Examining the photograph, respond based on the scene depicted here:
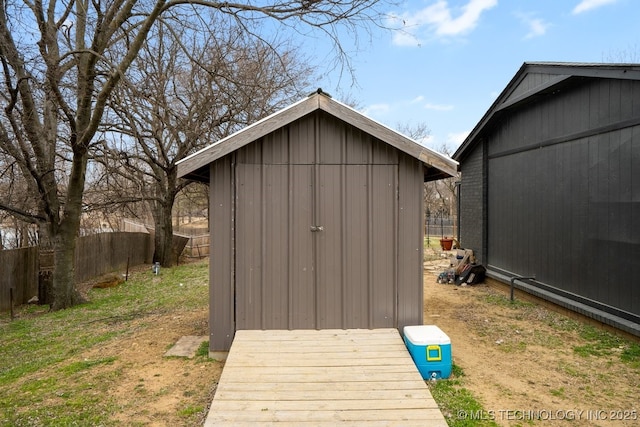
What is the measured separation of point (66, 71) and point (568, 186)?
372 inches

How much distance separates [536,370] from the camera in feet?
15.2

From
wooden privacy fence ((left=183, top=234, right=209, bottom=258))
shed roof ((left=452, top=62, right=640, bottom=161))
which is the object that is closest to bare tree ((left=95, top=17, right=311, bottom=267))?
wooden privacy fence ((left=183, top=234, right=209, bottom=258))

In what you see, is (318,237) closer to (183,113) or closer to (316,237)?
(316,237)

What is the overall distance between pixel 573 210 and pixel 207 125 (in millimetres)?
10985

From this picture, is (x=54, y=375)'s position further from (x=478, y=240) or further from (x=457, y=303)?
(x=478, y=240)

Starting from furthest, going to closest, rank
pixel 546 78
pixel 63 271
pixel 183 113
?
pixel 183 113
pixel 63 271
pixel 546 78

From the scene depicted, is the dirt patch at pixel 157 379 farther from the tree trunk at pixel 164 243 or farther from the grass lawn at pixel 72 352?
the tree trunk at pixel 164 243

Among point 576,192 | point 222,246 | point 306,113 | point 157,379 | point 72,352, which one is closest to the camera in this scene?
point 157,379

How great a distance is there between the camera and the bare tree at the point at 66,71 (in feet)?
21.3

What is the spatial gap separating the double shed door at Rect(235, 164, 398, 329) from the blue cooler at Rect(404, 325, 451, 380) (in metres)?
0.53

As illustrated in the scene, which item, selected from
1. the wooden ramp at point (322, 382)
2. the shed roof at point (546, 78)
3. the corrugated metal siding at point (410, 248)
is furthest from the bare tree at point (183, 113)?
the wooden ramp at point (322, 382)

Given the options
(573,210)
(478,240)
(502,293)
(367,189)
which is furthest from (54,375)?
(478,240)

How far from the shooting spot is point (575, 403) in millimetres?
3795

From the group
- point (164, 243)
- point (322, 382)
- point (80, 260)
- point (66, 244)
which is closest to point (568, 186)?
point (322, 382)
